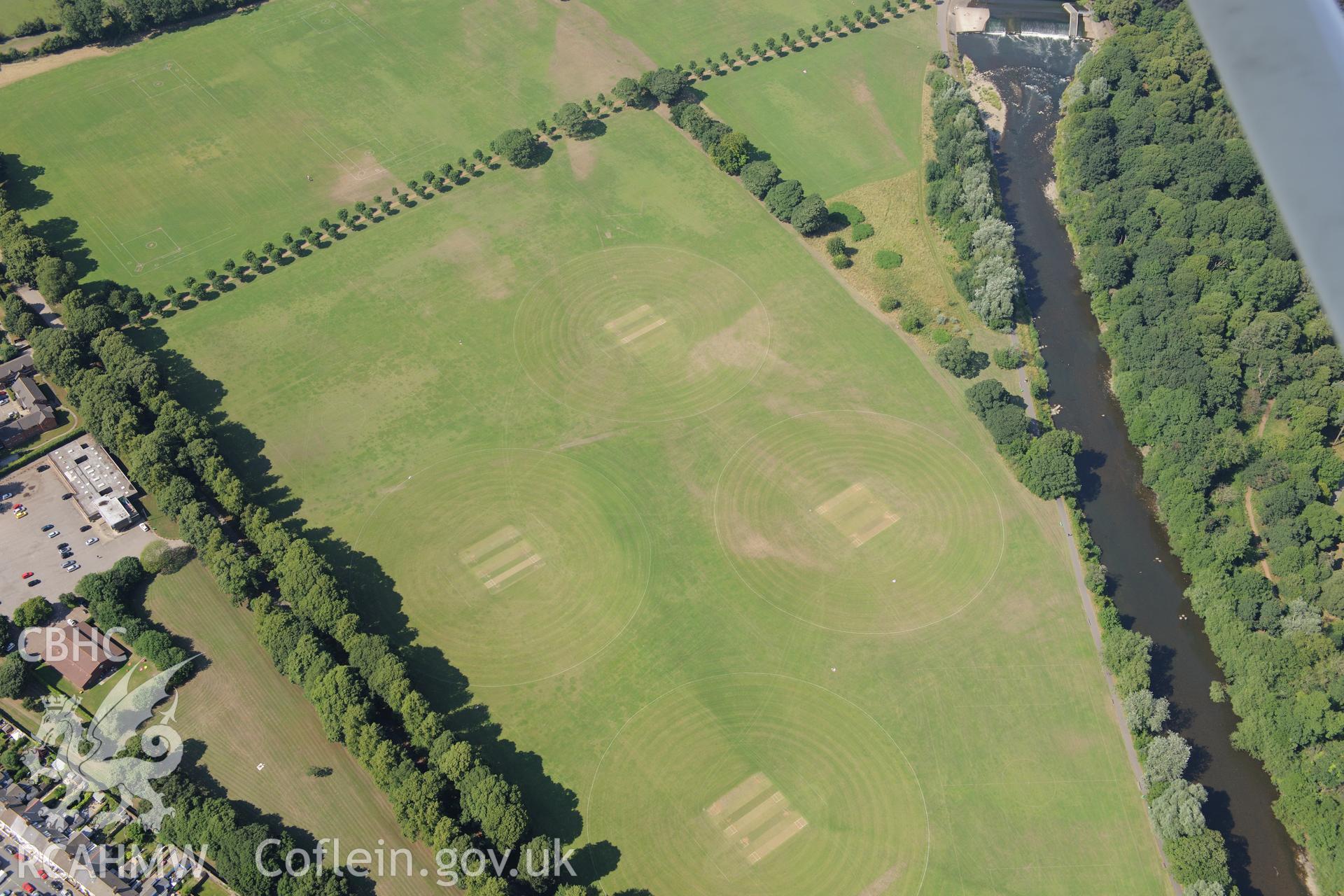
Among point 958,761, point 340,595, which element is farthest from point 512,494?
point 958,761

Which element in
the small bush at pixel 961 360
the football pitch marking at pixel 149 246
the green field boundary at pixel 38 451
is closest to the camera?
the green field boundary at pixel 38 451

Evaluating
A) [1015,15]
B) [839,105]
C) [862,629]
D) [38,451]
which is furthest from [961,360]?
[38,451]

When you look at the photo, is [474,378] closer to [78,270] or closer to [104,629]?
[104,629]

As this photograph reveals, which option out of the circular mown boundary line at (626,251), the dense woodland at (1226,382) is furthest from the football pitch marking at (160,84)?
the dense woodland at (1226,382)

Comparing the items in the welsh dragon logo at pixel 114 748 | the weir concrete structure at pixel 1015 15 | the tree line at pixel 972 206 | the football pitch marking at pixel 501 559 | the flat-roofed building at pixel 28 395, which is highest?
the weir concrete structure at pixel 1015 15

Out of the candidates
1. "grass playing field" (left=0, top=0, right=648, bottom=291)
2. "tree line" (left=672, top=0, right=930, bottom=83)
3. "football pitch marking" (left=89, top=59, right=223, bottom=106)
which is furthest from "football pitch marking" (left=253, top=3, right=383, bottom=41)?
"tree line" (left=672, top=0, right=930, bottom=83)

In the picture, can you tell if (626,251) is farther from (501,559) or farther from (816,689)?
(816,689)

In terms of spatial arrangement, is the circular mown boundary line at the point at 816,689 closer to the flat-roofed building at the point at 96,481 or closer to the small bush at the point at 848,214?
the flat-roofed building at the point at 96,481
